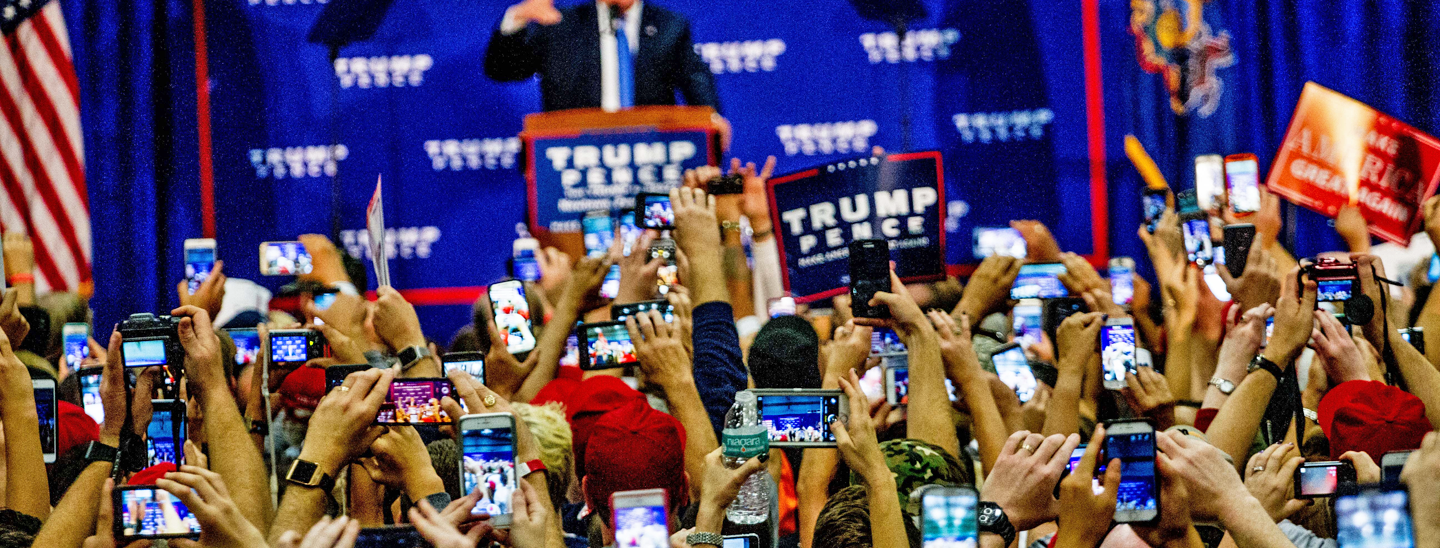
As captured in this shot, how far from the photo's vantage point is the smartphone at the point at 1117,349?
441cm

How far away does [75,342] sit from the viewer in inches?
233

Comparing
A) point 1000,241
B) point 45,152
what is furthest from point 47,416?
point 45,152

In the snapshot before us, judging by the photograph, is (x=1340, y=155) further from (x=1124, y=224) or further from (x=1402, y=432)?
(x=1402, y=432)

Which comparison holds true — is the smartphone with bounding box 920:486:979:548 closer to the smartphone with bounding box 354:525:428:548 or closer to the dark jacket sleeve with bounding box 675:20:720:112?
the smartphone with bounding box 354:525:428:548

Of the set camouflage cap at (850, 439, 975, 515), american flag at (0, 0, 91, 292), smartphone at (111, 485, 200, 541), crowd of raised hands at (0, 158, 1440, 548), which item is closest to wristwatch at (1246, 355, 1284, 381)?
crowd of raised hands at (0, 158, 1440, 548)

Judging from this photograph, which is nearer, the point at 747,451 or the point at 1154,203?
the point at 747,451

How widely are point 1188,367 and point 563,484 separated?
2.71 meters

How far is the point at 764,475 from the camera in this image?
10.3 feet

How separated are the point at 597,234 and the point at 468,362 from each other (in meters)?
1.88

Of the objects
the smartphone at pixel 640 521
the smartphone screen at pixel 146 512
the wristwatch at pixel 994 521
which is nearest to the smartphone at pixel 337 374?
the smartphone screen at pixel 146 512

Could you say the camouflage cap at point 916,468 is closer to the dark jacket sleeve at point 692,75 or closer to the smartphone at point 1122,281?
the smartphone at point 1122,281

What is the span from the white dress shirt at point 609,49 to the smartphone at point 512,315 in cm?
436

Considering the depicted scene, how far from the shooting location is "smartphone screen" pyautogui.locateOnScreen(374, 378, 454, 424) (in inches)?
137

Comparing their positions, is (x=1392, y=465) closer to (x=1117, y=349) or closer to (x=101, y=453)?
(x=1117, y=349)
